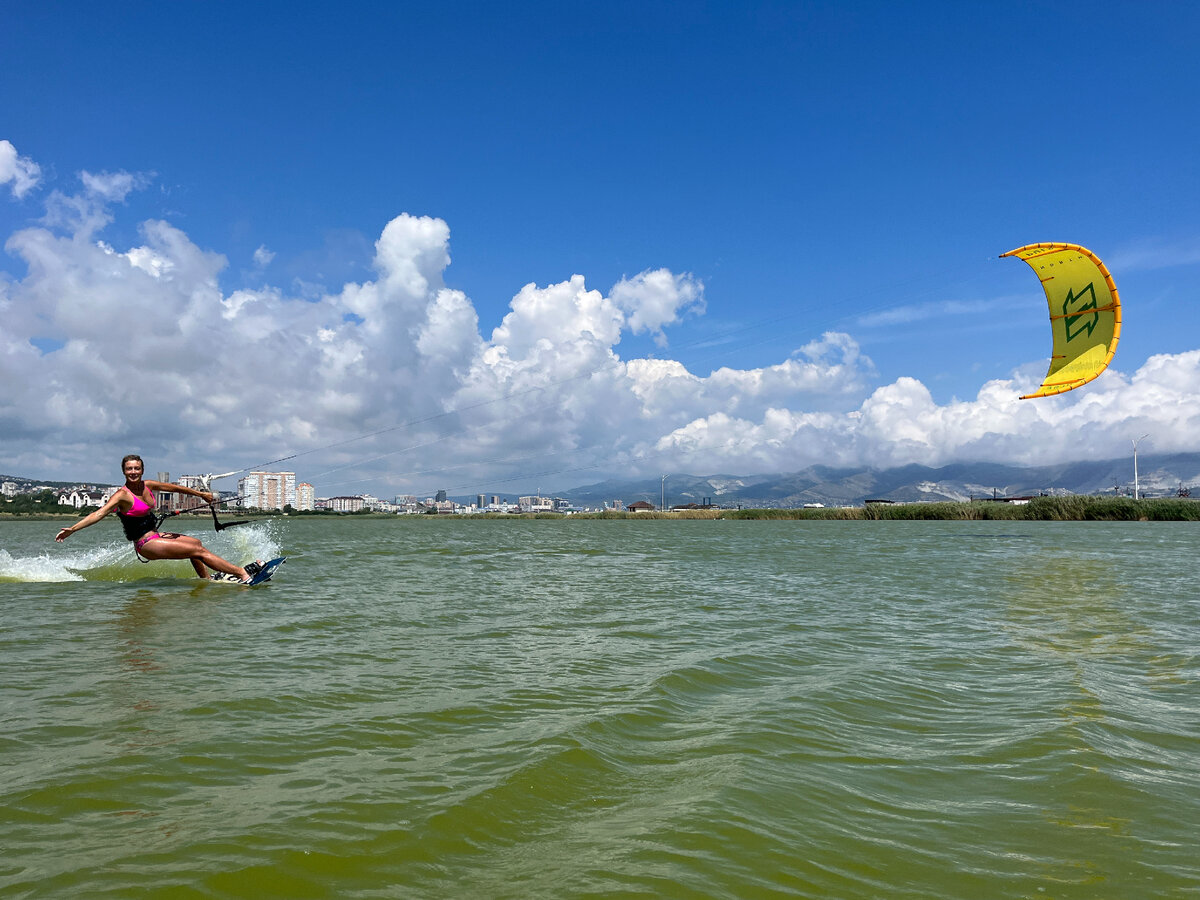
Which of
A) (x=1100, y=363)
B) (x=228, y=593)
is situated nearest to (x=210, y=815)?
(x=228, y=593)

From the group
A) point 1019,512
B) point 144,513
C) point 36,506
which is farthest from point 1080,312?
point 36,506

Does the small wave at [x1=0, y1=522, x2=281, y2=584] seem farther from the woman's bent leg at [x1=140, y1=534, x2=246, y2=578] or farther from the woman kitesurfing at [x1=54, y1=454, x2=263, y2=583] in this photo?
the woman kitesurfing at [x1=54, y1=454, x2=263, y2=583]

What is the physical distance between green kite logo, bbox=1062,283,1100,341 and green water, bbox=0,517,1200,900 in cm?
1738

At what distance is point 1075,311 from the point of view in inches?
1102

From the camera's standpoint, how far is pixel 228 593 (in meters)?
18.3

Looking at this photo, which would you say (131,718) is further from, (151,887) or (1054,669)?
(1054,669)

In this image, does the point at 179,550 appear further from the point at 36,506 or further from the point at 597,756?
the point at 36,506

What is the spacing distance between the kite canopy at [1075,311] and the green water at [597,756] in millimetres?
16452

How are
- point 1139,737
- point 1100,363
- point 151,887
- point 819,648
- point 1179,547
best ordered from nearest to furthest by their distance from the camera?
point 151,887 < point 1139,737 < point 819,648 < point 1100,363 < point 1179,547

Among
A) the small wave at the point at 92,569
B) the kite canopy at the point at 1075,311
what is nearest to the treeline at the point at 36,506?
the small wave at the point at 92,569

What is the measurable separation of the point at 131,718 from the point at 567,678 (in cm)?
459

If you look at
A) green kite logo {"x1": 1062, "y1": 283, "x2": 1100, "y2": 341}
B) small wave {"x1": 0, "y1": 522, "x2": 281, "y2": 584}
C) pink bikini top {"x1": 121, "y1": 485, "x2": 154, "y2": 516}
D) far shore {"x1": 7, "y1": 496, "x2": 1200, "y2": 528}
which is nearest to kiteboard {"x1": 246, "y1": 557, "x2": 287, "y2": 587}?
pink bikini top {"x1": 121, "y1": 485, "x2": 154, "y2": 516}

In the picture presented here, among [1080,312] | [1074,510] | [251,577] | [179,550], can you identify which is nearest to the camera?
[179,550]

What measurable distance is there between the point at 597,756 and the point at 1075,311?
29561 mm
